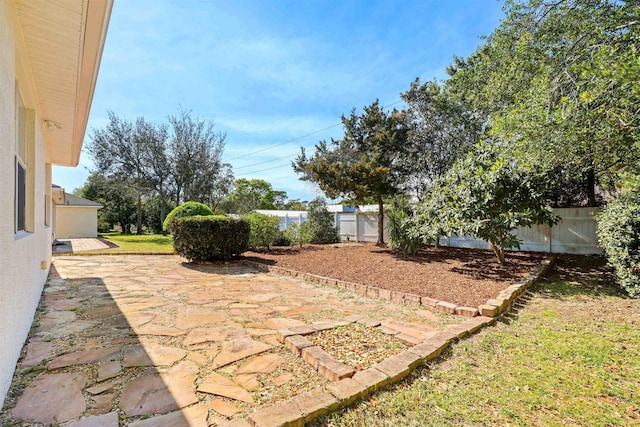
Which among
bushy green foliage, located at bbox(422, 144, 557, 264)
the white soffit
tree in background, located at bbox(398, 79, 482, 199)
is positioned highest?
tree in background, located at bbox(398, 79, 482, 199)

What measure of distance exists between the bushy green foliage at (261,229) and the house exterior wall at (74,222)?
49.7 feet

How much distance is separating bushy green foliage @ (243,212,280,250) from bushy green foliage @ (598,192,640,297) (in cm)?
931

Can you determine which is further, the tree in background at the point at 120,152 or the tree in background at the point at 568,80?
the tree in background at the point at 120,152

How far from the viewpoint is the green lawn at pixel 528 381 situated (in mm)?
2006

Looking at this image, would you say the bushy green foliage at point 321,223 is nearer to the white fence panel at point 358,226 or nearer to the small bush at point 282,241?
the white fence panel at point 358,226

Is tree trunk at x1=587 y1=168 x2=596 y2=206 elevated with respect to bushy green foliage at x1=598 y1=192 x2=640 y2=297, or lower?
elevated

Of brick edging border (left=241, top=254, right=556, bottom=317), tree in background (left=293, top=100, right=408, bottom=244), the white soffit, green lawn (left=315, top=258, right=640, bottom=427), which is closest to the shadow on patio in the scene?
green lawn (left=315, top=258, right=640, bottom=427)

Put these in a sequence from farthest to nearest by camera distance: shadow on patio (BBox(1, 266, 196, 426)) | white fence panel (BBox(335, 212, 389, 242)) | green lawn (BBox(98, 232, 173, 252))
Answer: white fence panel (BBox(335, 212, 389, 242)) < green lawn (BBox(98, 232, 173, 252)) < shadow on patio (BBox(1, 266, 196, 426))

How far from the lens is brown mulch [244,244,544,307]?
5.35 m

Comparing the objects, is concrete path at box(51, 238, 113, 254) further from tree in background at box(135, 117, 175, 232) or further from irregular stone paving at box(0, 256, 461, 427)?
tree in background at box(135, 117, 175, 232)

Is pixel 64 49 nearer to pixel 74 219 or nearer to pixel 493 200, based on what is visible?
pixel 493 200

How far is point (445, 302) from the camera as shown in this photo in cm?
461

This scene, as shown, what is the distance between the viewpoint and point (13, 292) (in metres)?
2.49

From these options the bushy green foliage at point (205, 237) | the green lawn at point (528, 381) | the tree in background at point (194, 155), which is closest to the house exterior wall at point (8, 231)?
the green lawn at point (528, 381)
